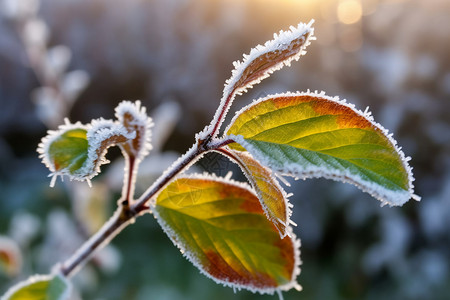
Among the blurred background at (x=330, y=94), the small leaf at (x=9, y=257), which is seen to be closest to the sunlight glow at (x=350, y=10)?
the blurred background at (x=330, y=94)

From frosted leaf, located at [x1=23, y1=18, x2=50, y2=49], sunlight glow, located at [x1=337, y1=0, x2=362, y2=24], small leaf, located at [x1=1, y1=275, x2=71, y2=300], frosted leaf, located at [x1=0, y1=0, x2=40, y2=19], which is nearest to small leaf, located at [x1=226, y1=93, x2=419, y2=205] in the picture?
small leaf, located at [x1=1, y1=275, x2=71, y2=300]

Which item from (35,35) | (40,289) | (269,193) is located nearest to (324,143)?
(269,193)

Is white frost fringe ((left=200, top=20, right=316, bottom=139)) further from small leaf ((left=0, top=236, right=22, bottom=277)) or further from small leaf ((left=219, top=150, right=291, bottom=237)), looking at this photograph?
small leaf ((left=0, top=236, right=22, bottom=277))

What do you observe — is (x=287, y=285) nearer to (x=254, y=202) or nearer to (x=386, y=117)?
(x=254, y=202)

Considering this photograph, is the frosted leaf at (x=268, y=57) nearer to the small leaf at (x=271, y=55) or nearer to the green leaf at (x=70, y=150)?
the small leaf at (x=271, y=55)

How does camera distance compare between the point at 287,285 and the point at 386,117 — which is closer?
the point at 287,285

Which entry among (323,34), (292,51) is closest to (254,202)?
(292,51)
